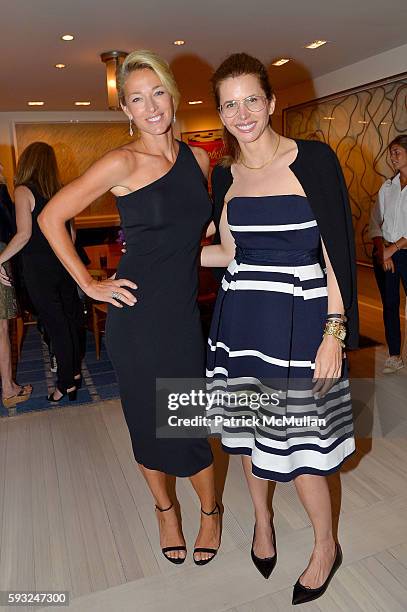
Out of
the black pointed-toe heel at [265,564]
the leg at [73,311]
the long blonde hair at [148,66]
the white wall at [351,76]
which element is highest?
the white wall at [351,76]

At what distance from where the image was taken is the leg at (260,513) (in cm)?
176

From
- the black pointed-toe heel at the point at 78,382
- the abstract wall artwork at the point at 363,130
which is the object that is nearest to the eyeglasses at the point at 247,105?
the black pointed-toe heel at the point at 78,382

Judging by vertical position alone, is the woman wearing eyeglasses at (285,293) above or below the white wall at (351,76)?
below

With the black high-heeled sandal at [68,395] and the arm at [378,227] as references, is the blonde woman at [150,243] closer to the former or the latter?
the black high-heeled sandal at [68,395]

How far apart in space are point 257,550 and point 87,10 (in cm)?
371

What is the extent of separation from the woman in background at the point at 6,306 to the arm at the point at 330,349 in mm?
2137

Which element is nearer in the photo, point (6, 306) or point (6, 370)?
point (6, 306)

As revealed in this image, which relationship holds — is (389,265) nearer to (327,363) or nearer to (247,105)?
(327,363)

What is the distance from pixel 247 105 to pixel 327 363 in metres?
0.77

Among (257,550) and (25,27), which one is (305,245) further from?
(25,27)

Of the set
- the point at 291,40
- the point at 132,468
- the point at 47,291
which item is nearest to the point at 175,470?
the point at 132,468

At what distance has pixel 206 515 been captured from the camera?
1.90 meters

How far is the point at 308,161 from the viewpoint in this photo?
1436 mm

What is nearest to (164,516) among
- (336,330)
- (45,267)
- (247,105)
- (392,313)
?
(336,330)
